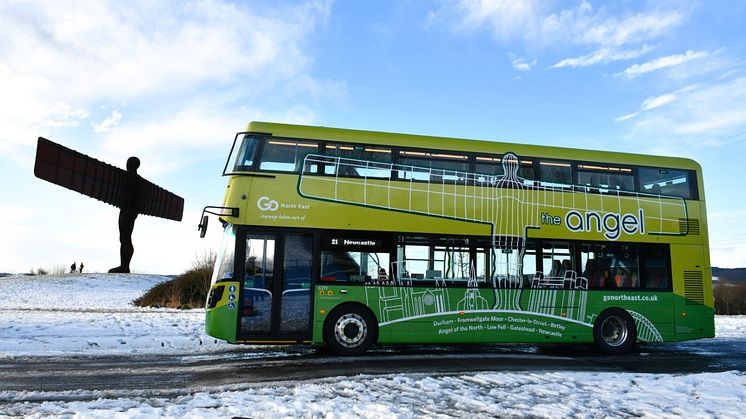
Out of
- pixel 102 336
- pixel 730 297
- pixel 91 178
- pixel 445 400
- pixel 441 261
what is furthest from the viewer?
pixel 730 297

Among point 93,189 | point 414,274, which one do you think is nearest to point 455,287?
point 414,274

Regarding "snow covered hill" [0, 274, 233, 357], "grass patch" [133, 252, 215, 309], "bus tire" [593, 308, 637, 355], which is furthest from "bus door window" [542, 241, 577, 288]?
"grass patch" [133, 252, 215, 309]

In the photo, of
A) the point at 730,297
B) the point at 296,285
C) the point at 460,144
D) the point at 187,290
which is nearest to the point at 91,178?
the point at 187,290

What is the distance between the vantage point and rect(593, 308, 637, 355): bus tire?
11.5 meters

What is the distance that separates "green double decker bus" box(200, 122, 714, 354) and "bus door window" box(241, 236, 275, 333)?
0.02m

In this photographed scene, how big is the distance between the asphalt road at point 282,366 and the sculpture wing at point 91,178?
12804mm

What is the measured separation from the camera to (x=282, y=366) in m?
9.14

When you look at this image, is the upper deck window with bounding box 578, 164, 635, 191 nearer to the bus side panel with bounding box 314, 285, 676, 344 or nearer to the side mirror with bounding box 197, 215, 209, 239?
the bus side panel with bounding box 314, 285, 676, 344

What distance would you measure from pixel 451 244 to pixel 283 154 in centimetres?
387

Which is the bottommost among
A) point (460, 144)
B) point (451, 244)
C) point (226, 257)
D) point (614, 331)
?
point (614, 331)

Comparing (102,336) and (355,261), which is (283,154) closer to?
(355,261)

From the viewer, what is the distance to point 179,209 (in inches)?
1168

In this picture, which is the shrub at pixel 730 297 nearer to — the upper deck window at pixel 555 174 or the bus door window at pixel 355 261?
the upper deck window at pixel 555 174

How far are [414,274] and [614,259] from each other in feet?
15.4
